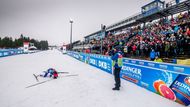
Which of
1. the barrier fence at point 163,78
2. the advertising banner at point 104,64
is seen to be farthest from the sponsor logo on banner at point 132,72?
the advertising banner at point 104,64

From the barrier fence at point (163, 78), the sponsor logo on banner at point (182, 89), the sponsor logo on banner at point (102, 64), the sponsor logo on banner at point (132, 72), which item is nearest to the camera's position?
the sponsor logo on banner at point (182, 89)

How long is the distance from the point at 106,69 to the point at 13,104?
21.1 feet

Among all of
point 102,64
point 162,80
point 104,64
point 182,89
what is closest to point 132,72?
point 162,80

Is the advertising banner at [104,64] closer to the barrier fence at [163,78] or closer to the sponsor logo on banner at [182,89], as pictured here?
the barrier fence at [163,78]

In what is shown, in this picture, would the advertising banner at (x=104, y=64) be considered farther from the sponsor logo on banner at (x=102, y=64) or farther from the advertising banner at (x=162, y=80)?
the advertising banner at (x=162, y=80)

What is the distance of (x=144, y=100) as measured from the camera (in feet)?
14.4

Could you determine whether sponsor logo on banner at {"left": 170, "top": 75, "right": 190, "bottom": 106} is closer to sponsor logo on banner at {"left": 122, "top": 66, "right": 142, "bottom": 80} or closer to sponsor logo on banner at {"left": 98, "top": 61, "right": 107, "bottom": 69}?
sponsor logo on banner at {"left": 122, "top": 66, "right": 142, "bottom": 80}

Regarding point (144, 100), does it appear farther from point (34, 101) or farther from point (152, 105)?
point (34, 101)

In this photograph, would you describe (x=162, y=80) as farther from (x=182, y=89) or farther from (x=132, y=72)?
(x=132, y=72)

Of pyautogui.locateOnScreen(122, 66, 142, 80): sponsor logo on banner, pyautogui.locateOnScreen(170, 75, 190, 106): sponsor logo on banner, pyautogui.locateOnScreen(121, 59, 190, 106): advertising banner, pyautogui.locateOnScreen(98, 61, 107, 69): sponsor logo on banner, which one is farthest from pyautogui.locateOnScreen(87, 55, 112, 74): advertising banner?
pyautogui.locateOnScreen(170, 75, 190, 106): sponsor logo on banner

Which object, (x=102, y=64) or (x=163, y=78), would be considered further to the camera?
(x=102, y=64)

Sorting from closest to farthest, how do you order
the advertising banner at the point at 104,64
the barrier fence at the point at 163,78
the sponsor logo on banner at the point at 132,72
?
the barrier fence at the point at 163,78 < the sponsor logo on banner at the point at 132,72 < the advertising banner at the point at 104,64

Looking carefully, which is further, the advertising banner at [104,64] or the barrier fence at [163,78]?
the advertising banner at [104,64]

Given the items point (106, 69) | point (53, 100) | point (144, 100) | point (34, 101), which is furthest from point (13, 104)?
point (106, 69)
